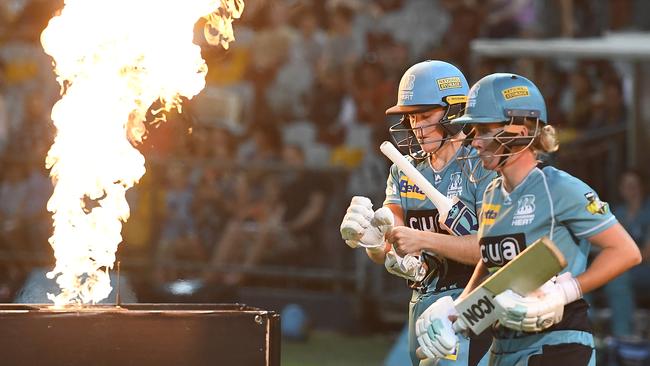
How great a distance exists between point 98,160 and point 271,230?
7.01 metres

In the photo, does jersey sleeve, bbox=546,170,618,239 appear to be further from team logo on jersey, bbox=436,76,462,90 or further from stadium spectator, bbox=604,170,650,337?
stadium spectator, bbox=604,170,650,337

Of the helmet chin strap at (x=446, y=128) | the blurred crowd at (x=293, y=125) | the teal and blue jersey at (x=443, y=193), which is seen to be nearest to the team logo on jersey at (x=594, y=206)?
the teal and blue jersey at (x=443, y=193)

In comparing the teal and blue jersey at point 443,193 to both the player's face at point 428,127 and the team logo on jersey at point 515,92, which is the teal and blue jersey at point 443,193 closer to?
the player's face at point 428,127

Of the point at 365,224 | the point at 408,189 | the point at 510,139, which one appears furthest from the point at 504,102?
the point at 408,189

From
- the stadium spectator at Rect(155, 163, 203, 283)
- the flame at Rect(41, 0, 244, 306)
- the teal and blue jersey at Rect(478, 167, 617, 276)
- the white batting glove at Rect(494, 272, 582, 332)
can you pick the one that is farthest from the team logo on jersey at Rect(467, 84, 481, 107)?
the stadium spectator at Rect(155, 163, 203, 283)

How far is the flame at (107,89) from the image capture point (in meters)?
7.90

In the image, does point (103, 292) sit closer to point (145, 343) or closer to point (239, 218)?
point (145, 343)

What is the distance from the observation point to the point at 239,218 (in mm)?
14859

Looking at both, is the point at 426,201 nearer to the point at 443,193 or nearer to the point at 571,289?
the point at 443,193

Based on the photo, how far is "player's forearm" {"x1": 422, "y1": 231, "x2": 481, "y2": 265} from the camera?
716 centimetres

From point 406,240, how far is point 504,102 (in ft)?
3.85

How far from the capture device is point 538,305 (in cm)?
588

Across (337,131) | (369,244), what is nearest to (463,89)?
(369,244)

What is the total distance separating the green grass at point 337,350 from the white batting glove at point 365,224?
5.87 meters
